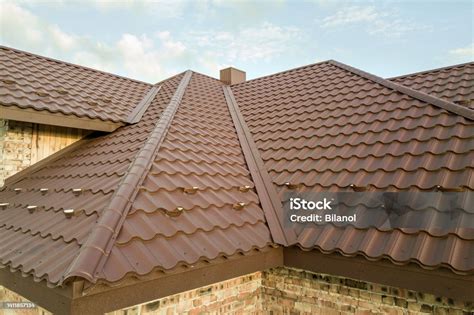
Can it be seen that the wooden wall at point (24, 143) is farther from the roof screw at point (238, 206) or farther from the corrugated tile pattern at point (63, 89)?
the roof screw at point (238, 206)

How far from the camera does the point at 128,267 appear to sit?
227 cm

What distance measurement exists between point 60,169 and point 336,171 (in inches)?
174

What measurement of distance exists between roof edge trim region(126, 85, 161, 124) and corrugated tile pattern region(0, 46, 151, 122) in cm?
10

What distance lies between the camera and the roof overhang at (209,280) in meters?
2.13

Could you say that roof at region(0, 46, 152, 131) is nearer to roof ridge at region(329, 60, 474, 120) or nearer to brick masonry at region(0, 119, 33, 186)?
brick masonry at region(0, 119, 33, 186)

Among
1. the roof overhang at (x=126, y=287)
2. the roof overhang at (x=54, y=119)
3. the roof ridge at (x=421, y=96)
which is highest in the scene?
the roof ridge at (x=421, y=96)

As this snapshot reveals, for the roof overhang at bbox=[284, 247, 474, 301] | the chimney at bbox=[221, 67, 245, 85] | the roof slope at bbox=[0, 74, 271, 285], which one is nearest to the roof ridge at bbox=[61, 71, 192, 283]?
the roof slope at bbox=[0, 74, 271, 285]

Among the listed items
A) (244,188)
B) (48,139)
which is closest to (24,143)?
(48,139)

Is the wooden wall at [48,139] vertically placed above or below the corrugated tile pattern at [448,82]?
below

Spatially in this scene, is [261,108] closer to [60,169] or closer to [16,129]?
[60,169]

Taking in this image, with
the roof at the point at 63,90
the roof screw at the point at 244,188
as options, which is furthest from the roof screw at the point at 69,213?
the roof at the point at 63,90

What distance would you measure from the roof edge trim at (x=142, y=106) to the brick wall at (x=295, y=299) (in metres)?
3.71

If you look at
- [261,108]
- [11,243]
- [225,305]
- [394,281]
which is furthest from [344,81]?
[11,243]

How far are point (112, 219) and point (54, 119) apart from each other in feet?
11.6
